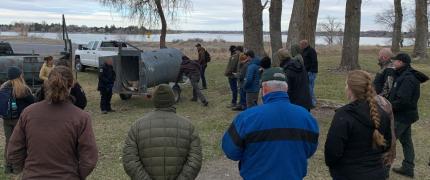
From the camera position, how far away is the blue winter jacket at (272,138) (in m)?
3.88

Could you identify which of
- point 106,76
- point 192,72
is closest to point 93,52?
point 192,72

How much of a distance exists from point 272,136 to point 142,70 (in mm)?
11546

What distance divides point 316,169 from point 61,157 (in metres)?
4.90

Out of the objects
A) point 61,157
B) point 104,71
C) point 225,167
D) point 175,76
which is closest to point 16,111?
point 225,167

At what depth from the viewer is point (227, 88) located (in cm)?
1827

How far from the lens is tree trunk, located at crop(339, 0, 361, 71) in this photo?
68.4 ft

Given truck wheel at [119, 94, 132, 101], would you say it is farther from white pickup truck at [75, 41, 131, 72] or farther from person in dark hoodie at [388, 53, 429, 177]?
person in dark hoodie at [388, 53, 429, 177]

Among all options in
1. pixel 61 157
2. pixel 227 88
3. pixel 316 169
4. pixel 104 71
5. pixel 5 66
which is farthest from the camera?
pixel 227 88

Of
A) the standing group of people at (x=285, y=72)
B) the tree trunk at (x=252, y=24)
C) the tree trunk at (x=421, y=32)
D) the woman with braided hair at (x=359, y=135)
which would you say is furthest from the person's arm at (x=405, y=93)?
the tree trunk at (x=421, y=32)

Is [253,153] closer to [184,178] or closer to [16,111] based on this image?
[184,178]

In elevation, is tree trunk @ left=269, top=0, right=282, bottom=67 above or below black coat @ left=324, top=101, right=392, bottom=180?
above

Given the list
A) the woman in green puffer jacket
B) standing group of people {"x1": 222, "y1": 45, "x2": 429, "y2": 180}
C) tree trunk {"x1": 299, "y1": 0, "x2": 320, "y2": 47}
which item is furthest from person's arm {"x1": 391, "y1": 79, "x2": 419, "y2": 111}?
tree trunk {"x1": 299, "y1": 0, "x2": 320, "y2": 47}

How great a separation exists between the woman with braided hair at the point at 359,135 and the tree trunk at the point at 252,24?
534 inches

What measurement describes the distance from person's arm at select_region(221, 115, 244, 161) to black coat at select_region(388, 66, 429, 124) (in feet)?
12.4
